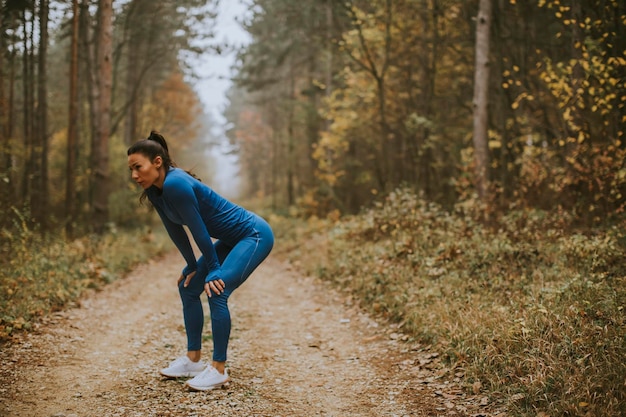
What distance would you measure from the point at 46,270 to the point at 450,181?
34.1 ft

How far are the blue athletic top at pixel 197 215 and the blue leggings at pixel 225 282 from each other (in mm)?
99

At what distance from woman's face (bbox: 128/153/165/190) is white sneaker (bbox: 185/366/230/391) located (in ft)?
5.69

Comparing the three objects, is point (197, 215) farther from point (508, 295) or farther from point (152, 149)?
point (508, 295)

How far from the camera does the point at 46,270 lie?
24.8 ft

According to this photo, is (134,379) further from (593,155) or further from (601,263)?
(593,155)

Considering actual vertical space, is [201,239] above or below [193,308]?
above

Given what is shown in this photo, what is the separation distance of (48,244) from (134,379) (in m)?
6.13

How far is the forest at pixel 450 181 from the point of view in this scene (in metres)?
4.48

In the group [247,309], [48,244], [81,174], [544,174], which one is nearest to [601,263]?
[544,174]

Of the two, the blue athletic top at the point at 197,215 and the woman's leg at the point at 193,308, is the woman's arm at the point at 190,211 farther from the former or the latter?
the woman's leg at the point at 193,308

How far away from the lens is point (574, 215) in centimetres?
843

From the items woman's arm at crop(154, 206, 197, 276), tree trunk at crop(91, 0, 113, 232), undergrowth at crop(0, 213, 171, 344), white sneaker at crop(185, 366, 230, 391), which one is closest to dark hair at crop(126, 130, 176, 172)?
woman's arm at crop(154, 206, 197, 276)

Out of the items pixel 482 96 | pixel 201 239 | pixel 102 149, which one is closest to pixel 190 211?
pixel 201 239

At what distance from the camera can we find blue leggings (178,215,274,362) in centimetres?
388
